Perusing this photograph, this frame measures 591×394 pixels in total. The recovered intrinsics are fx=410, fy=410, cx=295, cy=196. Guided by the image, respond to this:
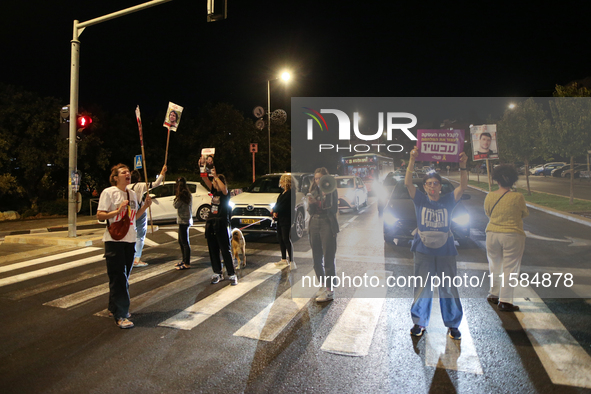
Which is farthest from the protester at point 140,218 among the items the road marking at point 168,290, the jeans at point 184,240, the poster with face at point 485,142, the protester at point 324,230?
the poster with face at point 485,142

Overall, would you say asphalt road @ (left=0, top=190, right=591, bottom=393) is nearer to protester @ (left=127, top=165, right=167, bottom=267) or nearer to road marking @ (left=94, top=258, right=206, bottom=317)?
road marking @ (left=94, top=258, right=206, bottom=317)

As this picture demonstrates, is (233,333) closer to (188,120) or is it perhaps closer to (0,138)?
(0,138)

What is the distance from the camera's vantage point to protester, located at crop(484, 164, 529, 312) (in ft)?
16.9

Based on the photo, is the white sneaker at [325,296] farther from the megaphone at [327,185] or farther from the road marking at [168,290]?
the road marking at [168,290]

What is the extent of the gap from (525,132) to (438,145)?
21.2 metres

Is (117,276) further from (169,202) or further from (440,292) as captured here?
(169,202)

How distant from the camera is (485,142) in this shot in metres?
6.71

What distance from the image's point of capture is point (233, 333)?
462 centimetres

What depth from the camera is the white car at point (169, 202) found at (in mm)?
15117

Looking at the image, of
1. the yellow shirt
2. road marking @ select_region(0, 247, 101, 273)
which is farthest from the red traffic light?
the yellow shirt

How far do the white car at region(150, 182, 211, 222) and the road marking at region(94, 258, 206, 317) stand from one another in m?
7.68

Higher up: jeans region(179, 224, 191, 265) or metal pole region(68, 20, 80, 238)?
metal pole region(68, 20, 80, 238)

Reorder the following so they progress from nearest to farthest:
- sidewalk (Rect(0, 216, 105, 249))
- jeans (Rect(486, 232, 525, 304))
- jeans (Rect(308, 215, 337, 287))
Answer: jeans (Rect(486, 232, 525, 304)), jeans (Rect(308, 215, 337, 287)), sidewalk (Rect(0, 216, 105, 249))

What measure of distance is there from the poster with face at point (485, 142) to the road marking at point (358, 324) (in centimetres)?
275
